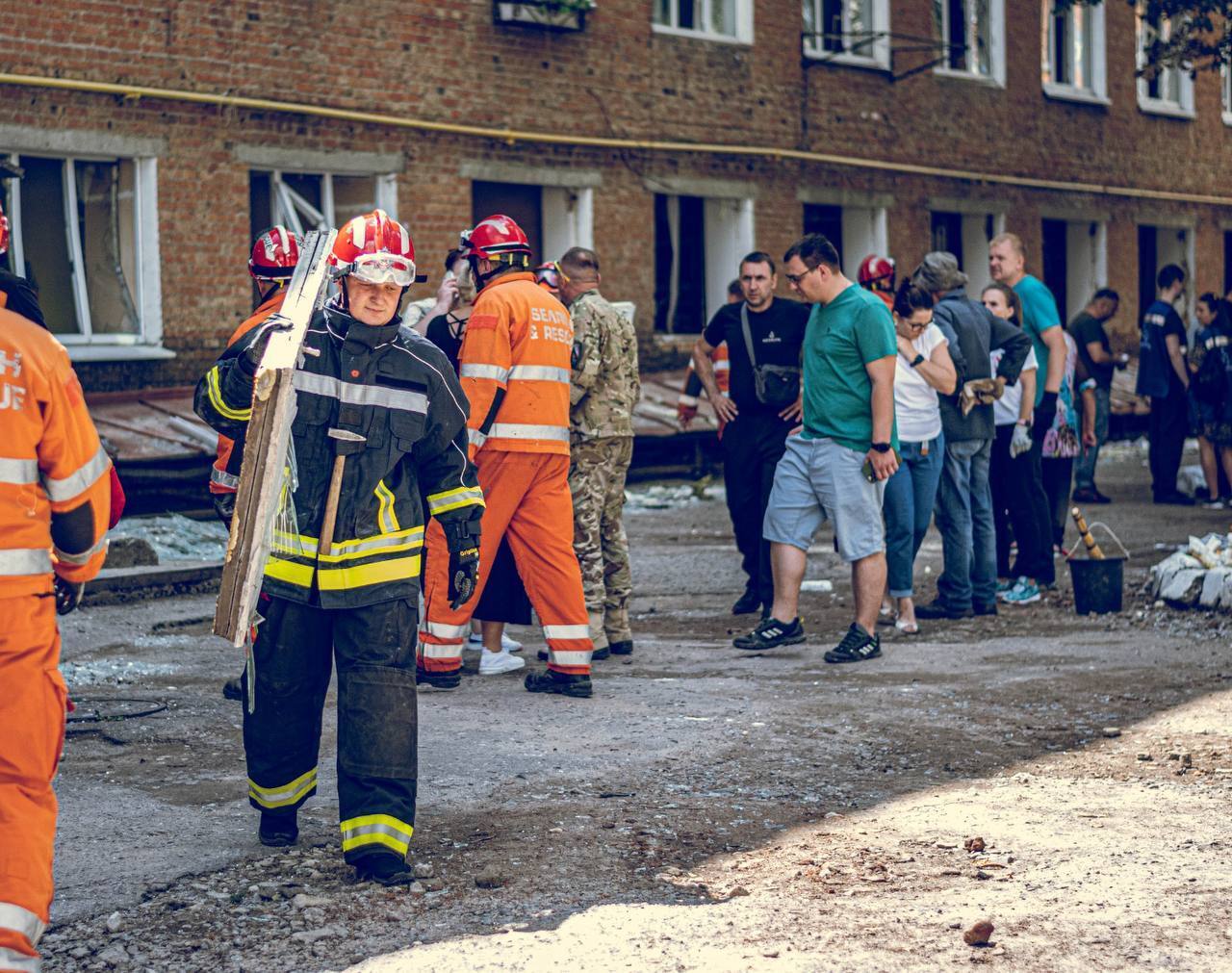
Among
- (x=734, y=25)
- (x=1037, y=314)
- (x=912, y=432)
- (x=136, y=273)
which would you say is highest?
(x=734, y=25)

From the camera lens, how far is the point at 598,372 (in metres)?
8.55

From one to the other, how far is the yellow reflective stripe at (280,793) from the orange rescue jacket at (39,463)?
4.16 feet

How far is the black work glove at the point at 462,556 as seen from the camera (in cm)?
551

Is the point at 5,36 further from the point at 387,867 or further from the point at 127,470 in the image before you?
the point at 387,867

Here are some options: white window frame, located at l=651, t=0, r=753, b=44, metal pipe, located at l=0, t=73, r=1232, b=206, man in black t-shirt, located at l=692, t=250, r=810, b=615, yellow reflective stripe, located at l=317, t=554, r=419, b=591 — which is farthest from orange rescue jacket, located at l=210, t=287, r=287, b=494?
white window frame, located at l=651, t=0, r=753, b=44

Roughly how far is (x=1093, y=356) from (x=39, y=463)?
11.5 meters

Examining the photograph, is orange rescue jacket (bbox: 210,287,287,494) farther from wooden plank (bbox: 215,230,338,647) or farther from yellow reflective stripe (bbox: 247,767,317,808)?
wooden plank (bbox: 215,230,338,647)

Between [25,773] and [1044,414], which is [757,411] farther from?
[25,773]

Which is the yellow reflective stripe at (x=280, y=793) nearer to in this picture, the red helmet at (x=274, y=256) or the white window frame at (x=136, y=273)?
the red helmet at (x=274, y=256)

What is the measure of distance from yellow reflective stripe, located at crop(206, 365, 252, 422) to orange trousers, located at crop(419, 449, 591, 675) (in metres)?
2.12

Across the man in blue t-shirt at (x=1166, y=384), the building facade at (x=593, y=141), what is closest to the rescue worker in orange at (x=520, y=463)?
the building facade at (x=593, y=141)

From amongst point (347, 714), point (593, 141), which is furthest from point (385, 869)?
point (593, 141)

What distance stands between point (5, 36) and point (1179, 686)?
10.6 m

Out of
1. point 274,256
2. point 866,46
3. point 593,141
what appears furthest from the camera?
point 866,46
